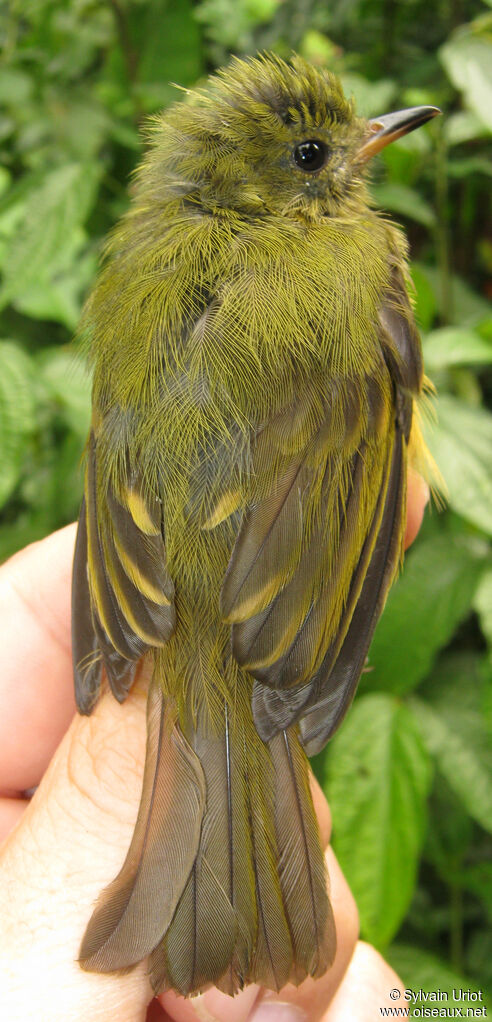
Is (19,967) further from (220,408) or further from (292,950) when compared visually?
(220,408)

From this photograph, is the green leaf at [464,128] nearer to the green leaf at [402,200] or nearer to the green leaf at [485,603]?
the green leaf at [402,200]

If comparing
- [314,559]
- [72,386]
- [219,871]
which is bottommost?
[219,871]

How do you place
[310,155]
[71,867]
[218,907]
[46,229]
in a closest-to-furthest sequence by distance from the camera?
[218,907]
[71,867]
[310,155]
[46,229]

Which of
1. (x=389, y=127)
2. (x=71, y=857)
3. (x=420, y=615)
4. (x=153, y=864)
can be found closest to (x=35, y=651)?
(x=71, y=857)

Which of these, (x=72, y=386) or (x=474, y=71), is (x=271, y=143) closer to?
(x=474, y=71)

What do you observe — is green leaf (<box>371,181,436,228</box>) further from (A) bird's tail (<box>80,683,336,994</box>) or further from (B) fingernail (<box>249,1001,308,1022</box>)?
(B) fingernail (<box>249,1001,308,1022</box>)
